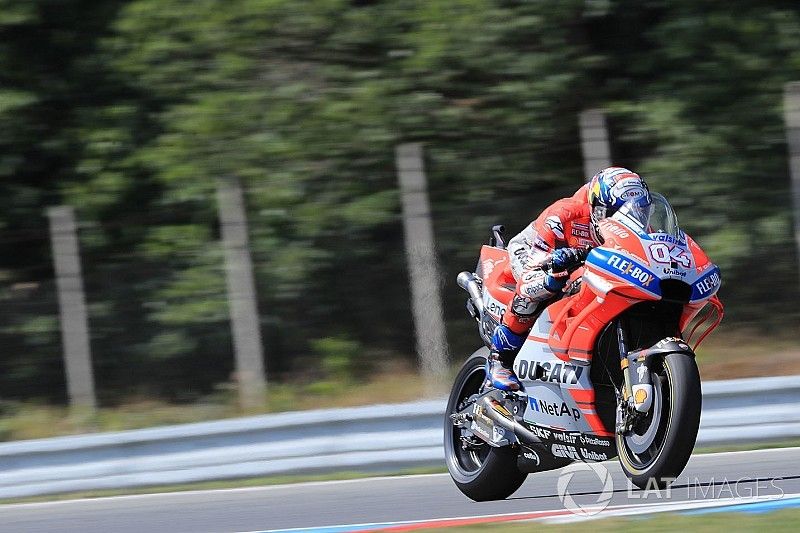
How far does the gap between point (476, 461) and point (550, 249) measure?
134 centimetres

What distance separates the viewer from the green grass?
5.32 meters

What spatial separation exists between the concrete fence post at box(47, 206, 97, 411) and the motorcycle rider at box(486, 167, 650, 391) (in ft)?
16.2

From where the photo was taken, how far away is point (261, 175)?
1131 centimetres

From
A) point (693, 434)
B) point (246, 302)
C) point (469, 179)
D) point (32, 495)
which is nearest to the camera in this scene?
point (693, 434)

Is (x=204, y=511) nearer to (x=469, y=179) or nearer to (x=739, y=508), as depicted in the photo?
(x=739, y=508)

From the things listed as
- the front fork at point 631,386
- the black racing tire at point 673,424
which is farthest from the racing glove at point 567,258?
the black racing tire at point 673,424

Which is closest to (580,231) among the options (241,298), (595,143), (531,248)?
(531,248)

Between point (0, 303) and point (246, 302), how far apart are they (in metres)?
2.16

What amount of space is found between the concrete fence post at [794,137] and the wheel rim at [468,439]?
365 cm

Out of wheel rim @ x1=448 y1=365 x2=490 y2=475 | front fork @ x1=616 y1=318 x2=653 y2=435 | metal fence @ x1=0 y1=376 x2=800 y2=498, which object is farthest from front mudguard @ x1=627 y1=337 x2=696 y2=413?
metal fence @ x1=0 y1=376 x2=800 y2=498

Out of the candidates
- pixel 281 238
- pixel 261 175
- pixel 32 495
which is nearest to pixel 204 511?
pixel 32 495

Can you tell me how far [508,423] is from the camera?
6.34 m

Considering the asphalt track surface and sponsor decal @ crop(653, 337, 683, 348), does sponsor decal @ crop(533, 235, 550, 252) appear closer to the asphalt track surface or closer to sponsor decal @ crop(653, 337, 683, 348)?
sponsor decal @ crop(653, 337, 683, 348)

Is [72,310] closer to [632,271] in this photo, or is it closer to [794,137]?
[794,137]
